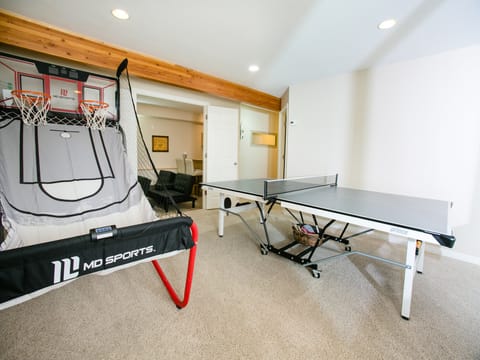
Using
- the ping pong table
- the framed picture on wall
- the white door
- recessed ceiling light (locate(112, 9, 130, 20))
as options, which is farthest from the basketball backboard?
the framed picture on wall

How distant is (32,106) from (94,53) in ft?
3.27

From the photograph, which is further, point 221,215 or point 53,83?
point 221,215

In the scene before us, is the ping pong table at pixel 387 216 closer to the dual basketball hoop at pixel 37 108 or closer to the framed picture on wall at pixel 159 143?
the dual basketball hoop at pixel 37 108

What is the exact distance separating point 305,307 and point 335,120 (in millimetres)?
3005

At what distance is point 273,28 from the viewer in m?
2.37

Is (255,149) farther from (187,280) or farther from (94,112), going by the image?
(187,280)

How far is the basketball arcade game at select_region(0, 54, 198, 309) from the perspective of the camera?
0.98 m

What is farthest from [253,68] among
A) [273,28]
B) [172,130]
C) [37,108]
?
[172,130]

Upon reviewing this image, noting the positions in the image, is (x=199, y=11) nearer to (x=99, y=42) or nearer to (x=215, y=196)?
(x=99, y=42)

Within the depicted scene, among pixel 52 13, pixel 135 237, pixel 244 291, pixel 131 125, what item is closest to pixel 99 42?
pixel 52 13

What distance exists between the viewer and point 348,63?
3.16 metres

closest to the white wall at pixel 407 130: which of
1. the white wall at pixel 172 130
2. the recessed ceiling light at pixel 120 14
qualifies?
the recessed ceiling light at pixel 120 14

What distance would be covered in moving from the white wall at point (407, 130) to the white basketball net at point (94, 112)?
316 centimetres

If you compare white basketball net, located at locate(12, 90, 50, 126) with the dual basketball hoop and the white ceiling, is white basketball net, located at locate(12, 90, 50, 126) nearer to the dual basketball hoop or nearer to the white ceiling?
the dual basketball hoop
